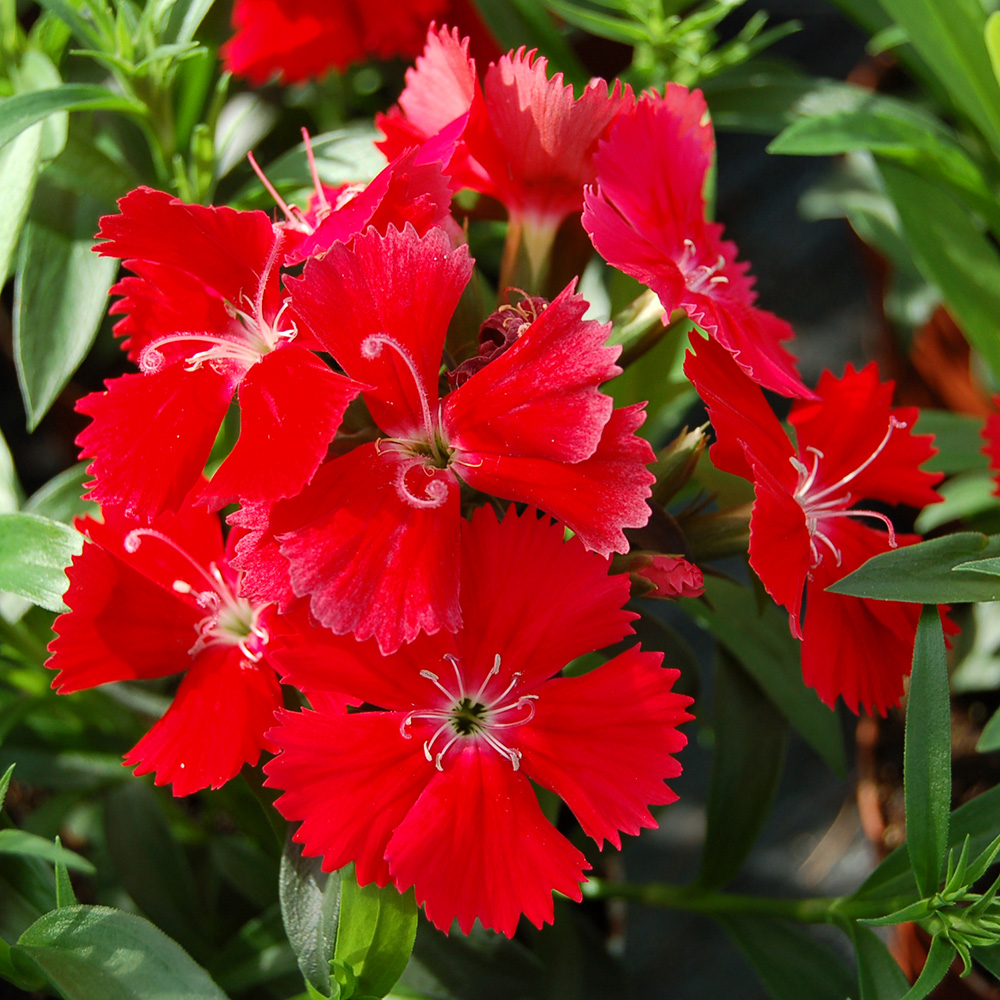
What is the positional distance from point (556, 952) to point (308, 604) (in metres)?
0.57

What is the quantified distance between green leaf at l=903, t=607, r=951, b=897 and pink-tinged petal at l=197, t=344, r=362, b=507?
1.37ft

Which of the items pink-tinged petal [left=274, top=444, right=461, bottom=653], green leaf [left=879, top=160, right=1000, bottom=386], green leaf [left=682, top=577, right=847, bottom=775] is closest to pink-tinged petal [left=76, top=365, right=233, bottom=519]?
pink-tinged petal [left=274, top=444, right=461, bottom=653]

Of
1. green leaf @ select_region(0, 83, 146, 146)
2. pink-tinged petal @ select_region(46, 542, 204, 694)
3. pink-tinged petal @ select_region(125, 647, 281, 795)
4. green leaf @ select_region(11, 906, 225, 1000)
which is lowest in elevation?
green leaf @ select_region(11, 906, 225, 1000)

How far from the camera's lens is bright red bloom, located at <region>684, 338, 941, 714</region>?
60 centimetres

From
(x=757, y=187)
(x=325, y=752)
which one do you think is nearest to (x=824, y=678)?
(x=325, y=752)

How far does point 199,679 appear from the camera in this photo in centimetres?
68

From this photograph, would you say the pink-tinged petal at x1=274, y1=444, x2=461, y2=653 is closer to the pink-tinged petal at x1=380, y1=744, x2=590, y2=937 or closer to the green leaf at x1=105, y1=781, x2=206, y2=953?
the pink-tinged petal at x1=380, y1=744, x2=590, y2=937

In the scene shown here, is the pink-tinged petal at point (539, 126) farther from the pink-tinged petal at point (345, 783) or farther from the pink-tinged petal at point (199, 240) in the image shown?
the pink-tinged petal at point (345, 783)

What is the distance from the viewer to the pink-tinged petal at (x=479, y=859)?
58cm

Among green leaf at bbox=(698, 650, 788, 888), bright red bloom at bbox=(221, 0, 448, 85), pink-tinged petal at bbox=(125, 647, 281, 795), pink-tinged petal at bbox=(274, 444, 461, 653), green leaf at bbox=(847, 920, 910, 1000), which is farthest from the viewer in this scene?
bright red bloom at bbox=(221, 0, 448, 85)

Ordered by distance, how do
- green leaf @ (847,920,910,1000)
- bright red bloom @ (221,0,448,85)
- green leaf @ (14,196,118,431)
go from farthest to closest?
bright red bloom @ (221,0,448,85) < green leaf @ (14,196,118,431) < green leaf @ (847,920,910,1000)

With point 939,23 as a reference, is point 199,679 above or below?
below

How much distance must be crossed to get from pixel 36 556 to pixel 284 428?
31 cm

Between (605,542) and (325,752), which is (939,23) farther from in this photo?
(325,752)
